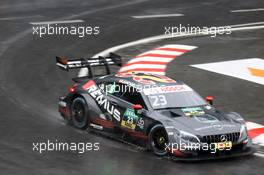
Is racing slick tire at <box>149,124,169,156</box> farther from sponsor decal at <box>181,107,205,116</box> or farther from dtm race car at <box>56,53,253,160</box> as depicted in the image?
sponsor decal at <box>181,107,205,116</box>

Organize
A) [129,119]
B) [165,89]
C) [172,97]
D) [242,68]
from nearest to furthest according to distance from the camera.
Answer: [129,119] → [172,97] → [165,89] → [242,68]

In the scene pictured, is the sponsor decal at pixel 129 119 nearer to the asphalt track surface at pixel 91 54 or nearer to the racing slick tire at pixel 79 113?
the asphalt track surface at pixel 91 54

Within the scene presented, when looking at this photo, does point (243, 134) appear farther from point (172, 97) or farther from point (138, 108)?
point (138, 108)

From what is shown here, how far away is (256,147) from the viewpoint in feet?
60.2

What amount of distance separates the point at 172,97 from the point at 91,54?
9236 mm

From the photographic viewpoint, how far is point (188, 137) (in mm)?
16719

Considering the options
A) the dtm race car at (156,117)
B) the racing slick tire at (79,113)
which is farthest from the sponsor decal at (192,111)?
the racing slick tire at (79,113)

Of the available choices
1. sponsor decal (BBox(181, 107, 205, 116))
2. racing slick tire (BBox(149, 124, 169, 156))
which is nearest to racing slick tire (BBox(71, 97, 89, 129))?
racing slick tire (BBox(149, 124, 169, 156))

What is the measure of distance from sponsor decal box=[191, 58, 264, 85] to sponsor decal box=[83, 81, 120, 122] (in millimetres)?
6347

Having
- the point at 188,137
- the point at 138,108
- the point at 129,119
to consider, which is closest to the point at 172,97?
the point at 138,108

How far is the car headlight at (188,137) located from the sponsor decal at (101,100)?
207 centimetres

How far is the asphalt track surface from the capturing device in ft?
54.2

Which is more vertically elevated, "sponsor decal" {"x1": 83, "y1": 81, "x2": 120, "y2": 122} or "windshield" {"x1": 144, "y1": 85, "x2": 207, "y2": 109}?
"windshield" {"x1": 144, "y1": 85, "x2": 207, "y2": 109}

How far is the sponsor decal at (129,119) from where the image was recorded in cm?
1775
